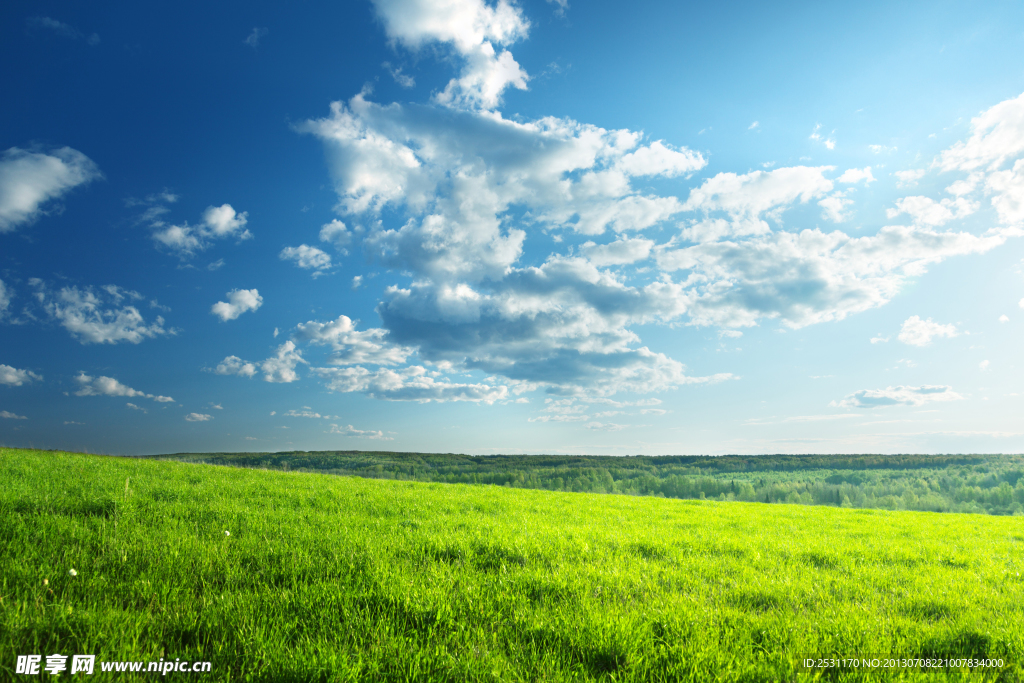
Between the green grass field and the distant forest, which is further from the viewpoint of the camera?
the distant forest

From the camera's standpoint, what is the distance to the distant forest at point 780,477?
8738 centimetres

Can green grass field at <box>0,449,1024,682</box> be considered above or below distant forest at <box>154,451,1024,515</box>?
above

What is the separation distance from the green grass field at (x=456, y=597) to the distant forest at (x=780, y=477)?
54.9 metres

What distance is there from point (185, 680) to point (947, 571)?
37.7 ft

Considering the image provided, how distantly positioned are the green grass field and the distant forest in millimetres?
54873

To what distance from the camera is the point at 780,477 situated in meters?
124

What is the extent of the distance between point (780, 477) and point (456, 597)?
14459 centimetres

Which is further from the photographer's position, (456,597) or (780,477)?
(780,477)

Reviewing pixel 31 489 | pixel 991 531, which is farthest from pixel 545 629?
pixel 991 531

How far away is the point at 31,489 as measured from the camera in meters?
9.80

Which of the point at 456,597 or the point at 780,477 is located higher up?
the point at 456,597

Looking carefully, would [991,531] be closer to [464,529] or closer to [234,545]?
[464,529]

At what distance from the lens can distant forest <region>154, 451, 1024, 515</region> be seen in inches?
3440

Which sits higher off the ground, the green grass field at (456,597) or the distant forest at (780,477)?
the green grass field at (456,597)
